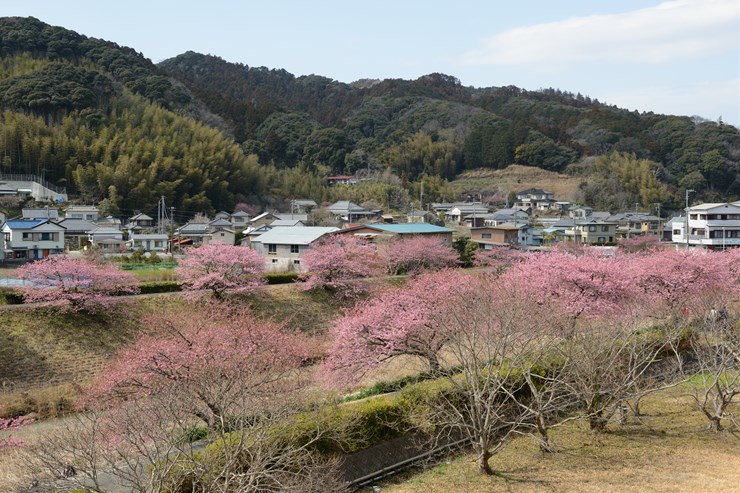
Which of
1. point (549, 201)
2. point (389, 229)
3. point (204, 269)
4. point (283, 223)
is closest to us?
point (204, 269)

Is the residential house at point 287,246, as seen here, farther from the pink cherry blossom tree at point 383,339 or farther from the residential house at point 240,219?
the residential house at point 240,219

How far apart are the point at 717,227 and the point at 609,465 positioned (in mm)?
33431

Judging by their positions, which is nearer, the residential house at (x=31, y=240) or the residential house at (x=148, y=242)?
the residential house at (x=31, y=240)

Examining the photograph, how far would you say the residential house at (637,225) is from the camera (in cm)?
5394

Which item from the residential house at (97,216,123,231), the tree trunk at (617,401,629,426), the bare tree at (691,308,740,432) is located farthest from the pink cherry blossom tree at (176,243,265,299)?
the residential house at (97,216,123,231)

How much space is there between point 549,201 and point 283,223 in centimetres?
3683

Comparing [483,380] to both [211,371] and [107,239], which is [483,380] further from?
[107,239]

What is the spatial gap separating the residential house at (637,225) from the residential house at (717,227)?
12.2 m

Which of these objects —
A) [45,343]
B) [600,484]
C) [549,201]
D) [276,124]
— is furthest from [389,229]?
[276,124]

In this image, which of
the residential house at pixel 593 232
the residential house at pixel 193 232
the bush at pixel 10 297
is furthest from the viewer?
the residential house at pixel 593 232

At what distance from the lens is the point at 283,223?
46.3 m

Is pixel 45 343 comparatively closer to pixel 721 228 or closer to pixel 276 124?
pixel 721 228

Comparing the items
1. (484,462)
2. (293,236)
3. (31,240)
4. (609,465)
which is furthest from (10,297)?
(609,465)

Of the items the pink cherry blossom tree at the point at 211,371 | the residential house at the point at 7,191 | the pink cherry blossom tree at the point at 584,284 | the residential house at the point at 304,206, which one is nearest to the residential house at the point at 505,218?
the residential house at the point at 304,206
